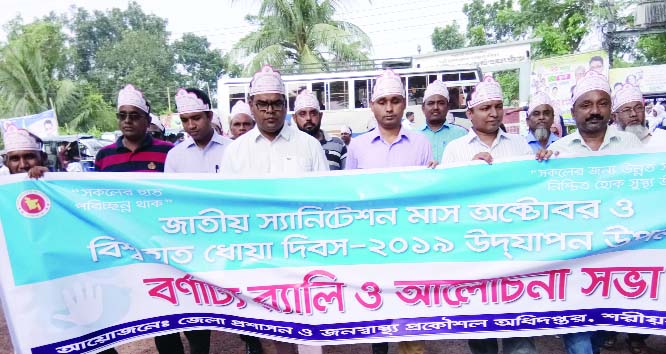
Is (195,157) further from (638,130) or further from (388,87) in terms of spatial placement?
(638,130)

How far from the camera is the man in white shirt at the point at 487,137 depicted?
9.97ft

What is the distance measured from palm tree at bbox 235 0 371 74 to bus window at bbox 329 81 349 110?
1.42m

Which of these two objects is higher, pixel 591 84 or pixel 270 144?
pixel 591 84

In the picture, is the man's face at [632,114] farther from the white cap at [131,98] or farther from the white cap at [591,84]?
the white cap at [131,98]

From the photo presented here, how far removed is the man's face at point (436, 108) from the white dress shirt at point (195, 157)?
1.88 metres

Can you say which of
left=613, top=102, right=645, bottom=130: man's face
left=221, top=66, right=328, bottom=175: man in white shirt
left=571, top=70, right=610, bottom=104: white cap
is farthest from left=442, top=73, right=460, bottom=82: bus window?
left=221, top=66, right=328, bottom=175: man in white shirt

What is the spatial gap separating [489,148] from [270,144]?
142 cm

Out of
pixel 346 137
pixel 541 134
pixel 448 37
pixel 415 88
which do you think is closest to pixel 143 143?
pixel 541 134

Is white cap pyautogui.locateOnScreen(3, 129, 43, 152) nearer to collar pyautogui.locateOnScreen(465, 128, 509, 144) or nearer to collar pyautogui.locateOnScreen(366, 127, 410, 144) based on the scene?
collar pyautogui.locateOnScreen(366, 127, 410, 144)

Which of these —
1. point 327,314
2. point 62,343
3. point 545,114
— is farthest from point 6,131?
point 545,114

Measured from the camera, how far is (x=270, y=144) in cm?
305

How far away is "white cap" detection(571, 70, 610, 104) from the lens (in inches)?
114

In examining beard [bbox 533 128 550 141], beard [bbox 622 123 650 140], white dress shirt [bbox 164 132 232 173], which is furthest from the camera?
beard [bbox 533 128 550 141]

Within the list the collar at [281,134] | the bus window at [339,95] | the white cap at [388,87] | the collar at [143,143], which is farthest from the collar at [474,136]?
the bus window at [339,95]
